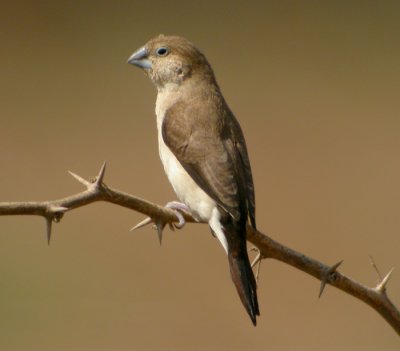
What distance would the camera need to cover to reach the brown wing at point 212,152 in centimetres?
362

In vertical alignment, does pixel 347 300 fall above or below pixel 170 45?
below

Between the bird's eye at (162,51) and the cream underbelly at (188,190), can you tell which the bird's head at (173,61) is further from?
the cream underbelly at (188,190)

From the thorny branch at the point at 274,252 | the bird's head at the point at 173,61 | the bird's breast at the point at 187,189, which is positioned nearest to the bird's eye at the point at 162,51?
the bird's head at the point at 173,61

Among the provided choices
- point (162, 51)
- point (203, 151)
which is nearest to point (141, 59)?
point (162, 51)

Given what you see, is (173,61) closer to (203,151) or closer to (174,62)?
(174,62)

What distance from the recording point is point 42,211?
2496 mm

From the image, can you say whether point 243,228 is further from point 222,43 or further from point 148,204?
point 222,43

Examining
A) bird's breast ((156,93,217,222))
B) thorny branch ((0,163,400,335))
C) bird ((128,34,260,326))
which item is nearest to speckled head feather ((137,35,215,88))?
bird ((128,34,260,326))

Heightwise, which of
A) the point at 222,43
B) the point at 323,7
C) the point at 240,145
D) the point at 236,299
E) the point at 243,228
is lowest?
the point at 236,299

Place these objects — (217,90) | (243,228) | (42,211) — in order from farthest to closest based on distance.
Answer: (217,90) → (243,228) → (42,211)

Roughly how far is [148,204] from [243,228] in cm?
71

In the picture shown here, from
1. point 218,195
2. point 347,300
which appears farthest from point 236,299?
point 218,195

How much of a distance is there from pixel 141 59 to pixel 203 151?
1.01 m

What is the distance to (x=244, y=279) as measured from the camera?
3324 mm
